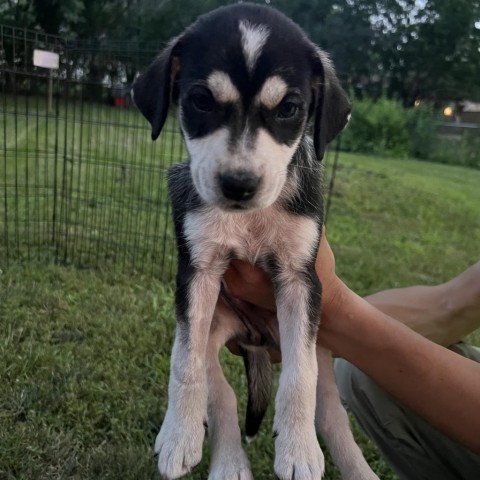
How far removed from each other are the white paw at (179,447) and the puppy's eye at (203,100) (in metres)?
1.03

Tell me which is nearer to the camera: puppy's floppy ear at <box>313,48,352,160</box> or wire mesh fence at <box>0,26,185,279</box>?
puppy's floppy ear at <box>313,48,352,160</box>

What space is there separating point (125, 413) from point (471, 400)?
69.7 inches

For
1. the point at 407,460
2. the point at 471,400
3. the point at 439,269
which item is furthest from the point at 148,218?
the point at 471,400

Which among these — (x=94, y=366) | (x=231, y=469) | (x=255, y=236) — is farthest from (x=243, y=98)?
(x=94, y=366)

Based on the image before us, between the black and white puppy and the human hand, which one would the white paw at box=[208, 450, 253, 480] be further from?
the human hand

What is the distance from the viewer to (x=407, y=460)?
2.62 metres

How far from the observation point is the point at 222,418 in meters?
2.27

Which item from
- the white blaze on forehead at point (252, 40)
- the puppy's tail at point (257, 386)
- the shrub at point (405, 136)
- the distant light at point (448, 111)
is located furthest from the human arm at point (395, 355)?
the distant light at point (448, 111)

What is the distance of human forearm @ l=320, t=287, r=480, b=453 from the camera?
6.75 feet

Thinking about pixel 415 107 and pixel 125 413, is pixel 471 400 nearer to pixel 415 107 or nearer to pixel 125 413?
pixel 125 413

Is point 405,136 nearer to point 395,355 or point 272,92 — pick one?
point 395,355

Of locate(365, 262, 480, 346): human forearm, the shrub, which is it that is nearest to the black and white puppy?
locate(365, 262, 480, 346): human forearm

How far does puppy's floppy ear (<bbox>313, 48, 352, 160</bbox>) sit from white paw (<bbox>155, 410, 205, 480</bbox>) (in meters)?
1.04

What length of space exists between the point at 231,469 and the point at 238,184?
98cm
